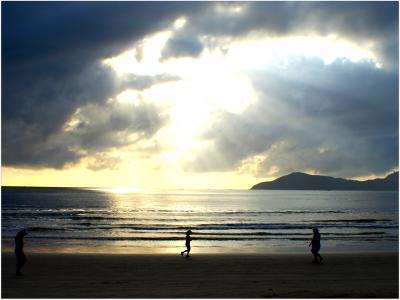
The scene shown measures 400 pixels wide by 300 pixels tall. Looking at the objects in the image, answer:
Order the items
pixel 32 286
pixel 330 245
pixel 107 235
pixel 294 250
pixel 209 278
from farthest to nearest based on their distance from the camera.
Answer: pixel 107 235, pixel 330 245, pixel 294 250, pixel 209 278, pixel 32 286

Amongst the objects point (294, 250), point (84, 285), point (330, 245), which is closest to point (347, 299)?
point (84, 285)

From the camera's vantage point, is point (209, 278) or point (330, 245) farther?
point (330, 245)

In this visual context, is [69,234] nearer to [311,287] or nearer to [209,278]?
[209,278]

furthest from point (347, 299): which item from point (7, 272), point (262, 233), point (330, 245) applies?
point (262, 233)

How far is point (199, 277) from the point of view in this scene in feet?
51.5

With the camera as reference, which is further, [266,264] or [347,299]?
[266,264]

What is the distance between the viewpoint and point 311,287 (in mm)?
13938

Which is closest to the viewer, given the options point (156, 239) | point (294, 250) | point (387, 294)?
point (387, 294)

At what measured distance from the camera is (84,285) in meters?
14.0

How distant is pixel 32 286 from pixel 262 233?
91.1ft

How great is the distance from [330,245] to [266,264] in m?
13.8

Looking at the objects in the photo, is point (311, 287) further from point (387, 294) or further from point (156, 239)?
point (156, 239)

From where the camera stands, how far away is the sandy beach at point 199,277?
12.9 m

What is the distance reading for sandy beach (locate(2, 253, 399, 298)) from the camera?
12926mm
